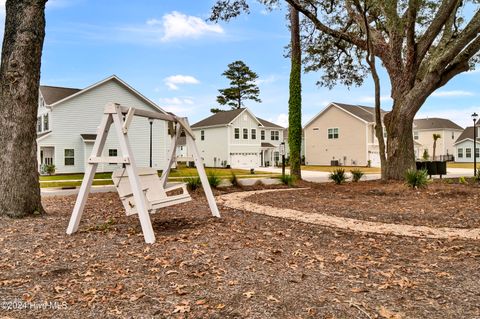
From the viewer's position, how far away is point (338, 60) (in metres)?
20.7

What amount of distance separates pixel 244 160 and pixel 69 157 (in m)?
19.1

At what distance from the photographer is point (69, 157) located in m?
27.6

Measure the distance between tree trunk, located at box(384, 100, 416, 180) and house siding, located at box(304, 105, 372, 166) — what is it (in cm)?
2630

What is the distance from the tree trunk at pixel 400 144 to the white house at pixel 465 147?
43290 mm

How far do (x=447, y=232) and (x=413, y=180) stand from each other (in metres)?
6.77

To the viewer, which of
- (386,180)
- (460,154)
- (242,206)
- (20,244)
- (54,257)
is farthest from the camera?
(460,154)

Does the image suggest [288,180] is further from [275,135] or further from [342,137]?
[275,135]

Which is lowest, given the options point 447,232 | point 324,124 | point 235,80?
point 447,232

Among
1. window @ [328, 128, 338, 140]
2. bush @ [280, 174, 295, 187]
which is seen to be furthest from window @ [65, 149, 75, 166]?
window @ [328, 128, 338, 140]

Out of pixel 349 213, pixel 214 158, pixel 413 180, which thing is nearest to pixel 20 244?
pixel 349 213

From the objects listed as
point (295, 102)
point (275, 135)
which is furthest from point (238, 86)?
point (295, 102)

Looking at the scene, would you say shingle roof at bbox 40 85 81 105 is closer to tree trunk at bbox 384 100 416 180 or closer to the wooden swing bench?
tree trunk at bbox 384 100 416 180

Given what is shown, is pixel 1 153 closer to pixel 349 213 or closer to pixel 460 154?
pixel 349 213

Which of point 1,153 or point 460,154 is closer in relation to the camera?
point 1,153
